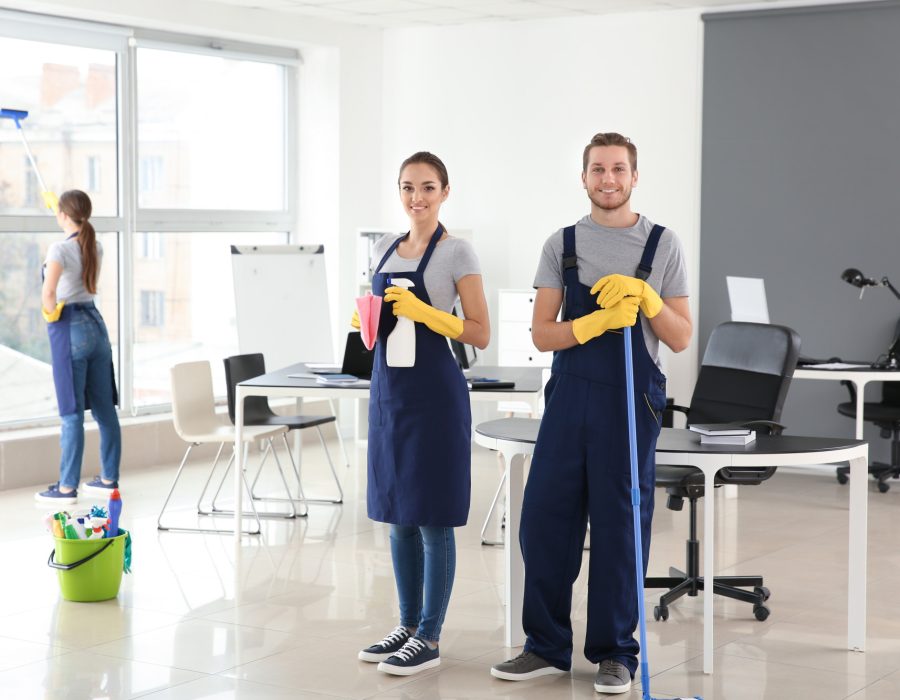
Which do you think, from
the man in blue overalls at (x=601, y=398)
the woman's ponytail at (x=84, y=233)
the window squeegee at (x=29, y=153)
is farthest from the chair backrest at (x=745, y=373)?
the window squeegee at (x=29, y=153)

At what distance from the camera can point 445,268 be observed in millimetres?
4047

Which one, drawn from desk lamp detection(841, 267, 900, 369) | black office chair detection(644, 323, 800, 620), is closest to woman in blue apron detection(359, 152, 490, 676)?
black office chair detection(644, 323, 800, 620)

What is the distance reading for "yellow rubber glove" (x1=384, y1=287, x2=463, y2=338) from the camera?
396 cm

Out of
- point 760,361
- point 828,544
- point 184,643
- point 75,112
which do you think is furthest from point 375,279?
point 75,112

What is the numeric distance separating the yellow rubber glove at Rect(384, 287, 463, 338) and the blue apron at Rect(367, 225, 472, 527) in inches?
1.8

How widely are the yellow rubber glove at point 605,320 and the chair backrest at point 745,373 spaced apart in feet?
5.02

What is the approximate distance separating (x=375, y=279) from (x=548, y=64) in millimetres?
5302

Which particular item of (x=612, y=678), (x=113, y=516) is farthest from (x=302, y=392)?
(x=612, y=678)

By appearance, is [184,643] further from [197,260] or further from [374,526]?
[197,260]

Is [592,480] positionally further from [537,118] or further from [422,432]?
[537,118]

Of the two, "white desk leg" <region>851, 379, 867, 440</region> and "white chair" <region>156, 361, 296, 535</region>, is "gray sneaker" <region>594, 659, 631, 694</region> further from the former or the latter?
"white desk leg" <region>851, 379, 867, 440</region>

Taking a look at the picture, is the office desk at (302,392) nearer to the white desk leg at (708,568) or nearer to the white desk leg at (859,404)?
the white desk leg at (708,568)

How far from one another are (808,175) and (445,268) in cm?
477

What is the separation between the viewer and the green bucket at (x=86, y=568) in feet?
16.3
